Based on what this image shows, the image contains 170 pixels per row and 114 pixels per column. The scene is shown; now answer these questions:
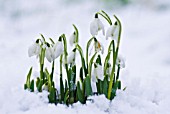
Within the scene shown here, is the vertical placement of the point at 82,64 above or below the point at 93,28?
below

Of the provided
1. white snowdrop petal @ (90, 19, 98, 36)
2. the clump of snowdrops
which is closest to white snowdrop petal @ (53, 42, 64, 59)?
the clump of snowdrops

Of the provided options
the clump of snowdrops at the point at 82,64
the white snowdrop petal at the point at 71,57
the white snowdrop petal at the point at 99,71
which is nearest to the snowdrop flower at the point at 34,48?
the clump of snowdrops at the point at 82,64

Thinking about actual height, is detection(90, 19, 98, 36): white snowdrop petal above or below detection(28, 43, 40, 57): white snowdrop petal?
above

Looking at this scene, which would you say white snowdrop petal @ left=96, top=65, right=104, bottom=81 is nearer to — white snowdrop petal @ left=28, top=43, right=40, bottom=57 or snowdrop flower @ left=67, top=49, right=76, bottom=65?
snowdrop flower @ left=67, top=49, right=76, bottom=65

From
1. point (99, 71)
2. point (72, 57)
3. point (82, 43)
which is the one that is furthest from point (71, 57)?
point (82, 43)

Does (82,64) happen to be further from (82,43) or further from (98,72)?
(82,43)
